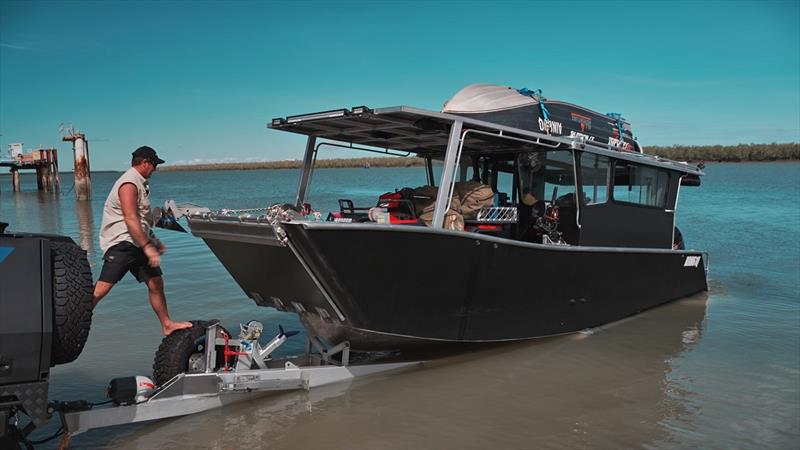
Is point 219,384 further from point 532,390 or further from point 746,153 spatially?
point 746,153

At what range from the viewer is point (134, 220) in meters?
4.73

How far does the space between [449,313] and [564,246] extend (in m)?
1.71

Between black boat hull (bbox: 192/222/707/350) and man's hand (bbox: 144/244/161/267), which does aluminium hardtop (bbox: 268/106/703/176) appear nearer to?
black boat hull (bbox: 192/222/707/350)

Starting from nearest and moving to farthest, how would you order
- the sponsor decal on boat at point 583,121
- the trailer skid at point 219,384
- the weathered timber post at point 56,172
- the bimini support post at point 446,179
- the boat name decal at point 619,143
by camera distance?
the trailer skid at point 219,384, the bimini support post at point 446,179, the sponsor decal on boat at point 583,121, the boat name decal at point 619,143, the weathered timber post at point 56,172

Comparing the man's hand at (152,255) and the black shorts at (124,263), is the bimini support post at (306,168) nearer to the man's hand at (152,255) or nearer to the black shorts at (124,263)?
the black shorts at (124,263)

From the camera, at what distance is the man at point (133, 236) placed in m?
4.76

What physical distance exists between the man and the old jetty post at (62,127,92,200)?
32086mm

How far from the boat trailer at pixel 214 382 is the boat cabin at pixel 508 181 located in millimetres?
1434

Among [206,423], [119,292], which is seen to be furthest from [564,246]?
[119,292]

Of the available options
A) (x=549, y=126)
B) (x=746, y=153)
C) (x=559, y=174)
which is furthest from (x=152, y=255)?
(x=746, y=153)

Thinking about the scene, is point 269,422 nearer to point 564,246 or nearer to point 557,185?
point 564,246

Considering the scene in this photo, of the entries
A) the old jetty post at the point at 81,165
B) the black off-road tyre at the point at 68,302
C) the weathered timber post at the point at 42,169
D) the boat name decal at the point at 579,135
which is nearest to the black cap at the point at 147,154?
the black off-road tyre at the point at 68,302

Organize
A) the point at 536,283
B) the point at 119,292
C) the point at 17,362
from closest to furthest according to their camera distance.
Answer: the point at 17,362 → the point at 536,283 → the point at 119,292

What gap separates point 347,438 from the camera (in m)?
4.88
